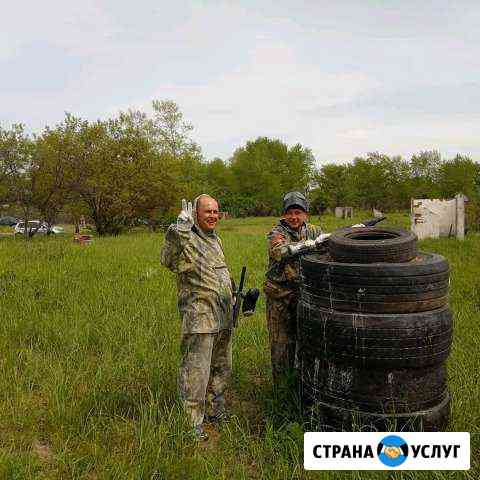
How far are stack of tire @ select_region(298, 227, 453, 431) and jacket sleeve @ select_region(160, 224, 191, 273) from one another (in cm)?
99

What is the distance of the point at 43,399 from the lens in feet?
12.8

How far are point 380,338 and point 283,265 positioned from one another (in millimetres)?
1280

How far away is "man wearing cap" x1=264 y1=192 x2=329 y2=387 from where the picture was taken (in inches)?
156

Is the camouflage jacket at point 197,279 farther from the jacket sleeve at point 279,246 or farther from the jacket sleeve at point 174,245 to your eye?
the jacket sleeve at point 279,246

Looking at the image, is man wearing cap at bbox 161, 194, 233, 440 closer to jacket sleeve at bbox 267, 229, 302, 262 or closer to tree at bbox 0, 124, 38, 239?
jacket sleeve at bbox 267, 229, 302, 262

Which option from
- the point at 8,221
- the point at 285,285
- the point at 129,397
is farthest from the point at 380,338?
the point at 8,221

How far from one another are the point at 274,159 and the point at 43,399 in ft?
212

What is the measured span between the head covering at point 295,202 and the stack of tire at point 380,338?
85 cm

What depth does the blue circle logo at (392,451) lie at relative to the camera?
9.48ft

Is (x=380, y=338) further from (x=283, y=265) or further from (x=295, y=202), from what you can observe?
(x=295, y=202)

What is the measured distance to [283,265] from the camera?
157 inches

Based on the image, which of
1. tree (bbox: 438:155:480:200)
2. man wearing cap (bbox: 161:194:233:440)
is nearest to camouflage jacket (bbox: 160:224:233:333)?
man wearing cap (bbox: 161:194:233:440)

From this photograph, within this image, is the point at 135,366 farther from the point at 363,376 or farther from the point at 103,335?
the point at 363,376

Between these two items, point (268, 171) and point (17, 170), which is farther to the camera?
point (268, 171)
